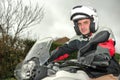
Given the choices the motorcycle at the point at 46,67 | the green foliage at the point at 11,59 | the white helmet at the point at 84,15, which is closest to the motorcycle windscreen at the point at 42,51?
the motorcycle at the point at 46,67

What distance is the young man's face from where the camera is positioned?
6.07 meters

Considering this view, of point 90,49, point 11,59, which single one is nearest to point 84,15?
point 90,49

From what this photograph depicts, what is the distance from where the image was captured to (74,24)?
6.25 meters

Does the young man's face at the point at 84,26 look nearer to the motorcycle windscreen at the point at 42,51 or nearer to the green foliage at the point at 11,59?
the motorcycle windscreen at the point at 42,51

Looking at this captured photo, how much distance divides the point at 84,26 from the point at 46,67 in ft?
3.85

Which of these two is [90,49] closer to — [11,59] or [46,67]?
[46,67]

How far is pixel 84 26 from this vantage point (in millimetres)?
6117

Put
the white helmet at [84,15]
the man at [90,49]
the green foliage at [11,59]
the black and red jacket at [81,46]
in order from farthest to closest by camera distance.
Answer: the green foliage at [11,59]
the white helmet at [84,15]
the black and red jacket at [81,46]
the man at [90,49]

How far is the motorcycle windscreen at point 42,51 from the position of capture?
5.48m

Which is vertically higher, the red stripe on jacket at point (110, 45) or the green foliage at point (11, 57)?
the red stripe on jacket at point (110, 45)

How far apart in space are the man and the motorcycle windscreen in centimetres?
42

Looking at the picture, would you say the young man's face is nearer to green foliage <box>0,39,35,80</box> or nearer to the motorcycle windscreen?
the motorcycle windscreen

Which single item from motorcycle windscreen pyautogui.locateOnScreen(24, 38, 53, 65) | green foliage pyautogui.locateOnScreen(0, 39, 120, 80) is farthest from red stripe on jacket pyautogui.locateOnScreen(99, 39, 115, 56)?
green foliage pyautogui.locateOnScreen(0, 39, 120, 80)

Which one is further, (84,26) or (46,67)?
(84,26)
